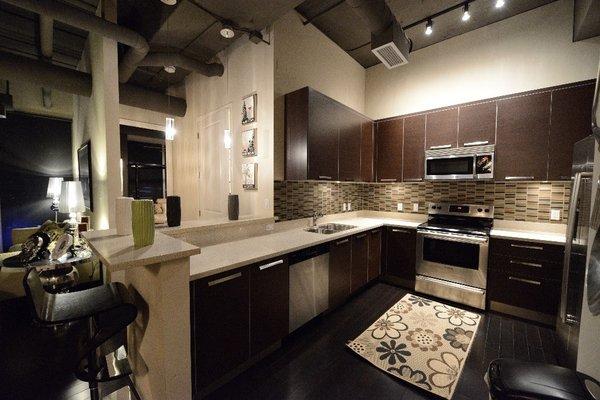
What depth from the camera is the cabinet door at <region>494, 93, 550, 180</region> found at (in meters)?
2.57

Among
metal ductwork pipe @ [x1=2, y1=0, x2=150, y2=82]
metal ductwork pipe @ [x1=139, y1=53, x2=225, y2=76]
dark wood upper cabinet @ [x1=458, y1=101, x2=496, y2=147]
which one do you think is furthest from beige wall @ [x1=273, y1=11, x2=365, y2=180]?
dark wood upper cabinet @ [x1=458, y1=101, x2=496, y2=147]

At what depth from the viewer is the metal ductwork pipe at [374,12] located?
217 centimetres

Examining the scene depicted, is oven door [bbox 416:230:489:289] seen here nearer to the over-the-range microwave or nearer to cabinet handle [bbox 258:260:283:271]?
the over-the-range microwave

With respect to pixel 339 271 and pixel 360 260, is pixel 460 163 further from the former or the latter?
pixel 339 271

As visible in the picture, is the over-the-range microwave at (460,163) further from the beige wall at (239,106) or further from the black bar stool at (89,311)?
the black bar stool at (89,311)

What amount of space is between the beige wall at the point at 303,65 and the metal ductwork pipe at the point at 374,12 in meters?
0.89

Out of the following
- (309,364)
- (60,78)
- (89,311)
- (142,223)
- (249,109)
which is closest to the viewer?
(89,311)

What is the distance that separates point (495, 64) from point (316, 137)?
250cm

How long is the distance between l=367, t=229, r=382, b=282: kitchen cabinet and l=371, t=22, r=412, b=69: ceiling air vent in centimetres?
208

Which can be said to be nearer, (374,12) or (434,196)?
(374,12)

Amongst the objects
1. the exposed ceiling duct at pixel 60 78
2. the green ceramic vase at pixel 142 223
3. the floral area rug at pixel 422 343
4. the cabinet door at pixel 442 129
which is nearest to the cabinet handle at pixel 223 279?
the green ceramic vase at pixel 142 223

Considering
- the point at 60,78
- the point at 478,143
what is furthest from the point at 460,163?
the point at 60,78

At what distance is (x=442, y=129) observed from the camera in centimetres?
316

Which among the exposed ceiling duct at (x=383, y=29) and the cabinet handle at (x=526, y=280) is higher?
the exposed ceiling duct at (x=383, y=29)
